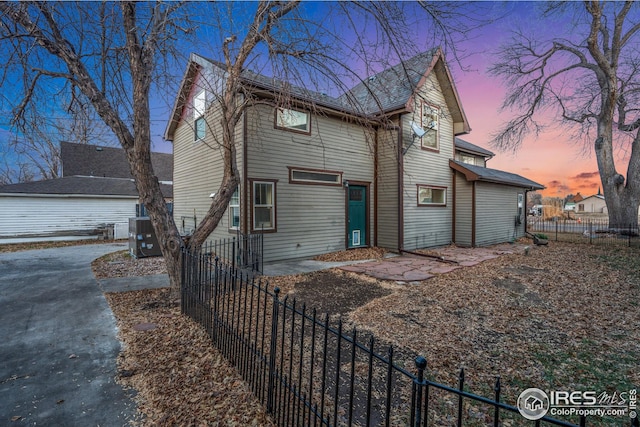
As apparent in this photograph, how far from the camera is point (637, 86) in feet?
47.1

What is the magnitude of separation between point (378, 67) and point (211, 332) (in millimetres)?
4594

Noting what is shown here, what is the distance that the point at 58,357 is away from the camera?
11.4 ft

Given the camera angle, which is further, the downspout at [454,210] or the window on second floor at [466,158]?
the window on second floor at [466,158]

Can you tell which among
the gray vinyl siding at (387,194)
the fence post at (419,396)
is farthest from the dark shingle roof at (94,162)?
the fence post at (419,396)

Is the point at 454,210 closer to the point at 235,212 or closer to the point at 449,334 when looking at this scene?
the point at 235,212

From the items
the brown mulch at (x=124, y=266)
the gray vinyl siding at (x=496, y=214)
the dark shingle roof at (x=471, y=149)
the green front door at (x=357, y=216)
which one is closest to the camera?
the brown mulch at (x=124, y=266)

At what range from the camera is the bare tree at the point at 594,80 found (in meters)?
14.1

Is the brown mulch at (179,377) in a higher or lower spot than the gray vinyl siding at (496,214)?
lower

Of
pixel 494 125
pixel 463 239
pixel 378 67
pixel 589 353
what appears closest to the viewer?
pixel 589 353

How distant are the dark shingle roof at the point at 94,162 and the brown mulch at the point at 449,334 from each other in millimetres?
18307

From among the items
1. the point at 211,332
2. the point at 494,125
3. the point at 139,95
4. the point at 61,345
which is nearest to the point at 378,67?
the point at 139,95

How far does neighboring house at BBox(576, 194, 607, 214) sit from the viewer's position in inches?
2103

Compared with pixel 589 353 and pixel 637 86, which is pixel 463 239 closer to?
pixel 589 353

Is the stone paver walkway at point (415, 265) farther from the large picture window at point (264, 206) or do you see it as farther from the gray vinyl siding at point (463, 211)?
the large picture window at point (264, 206)
